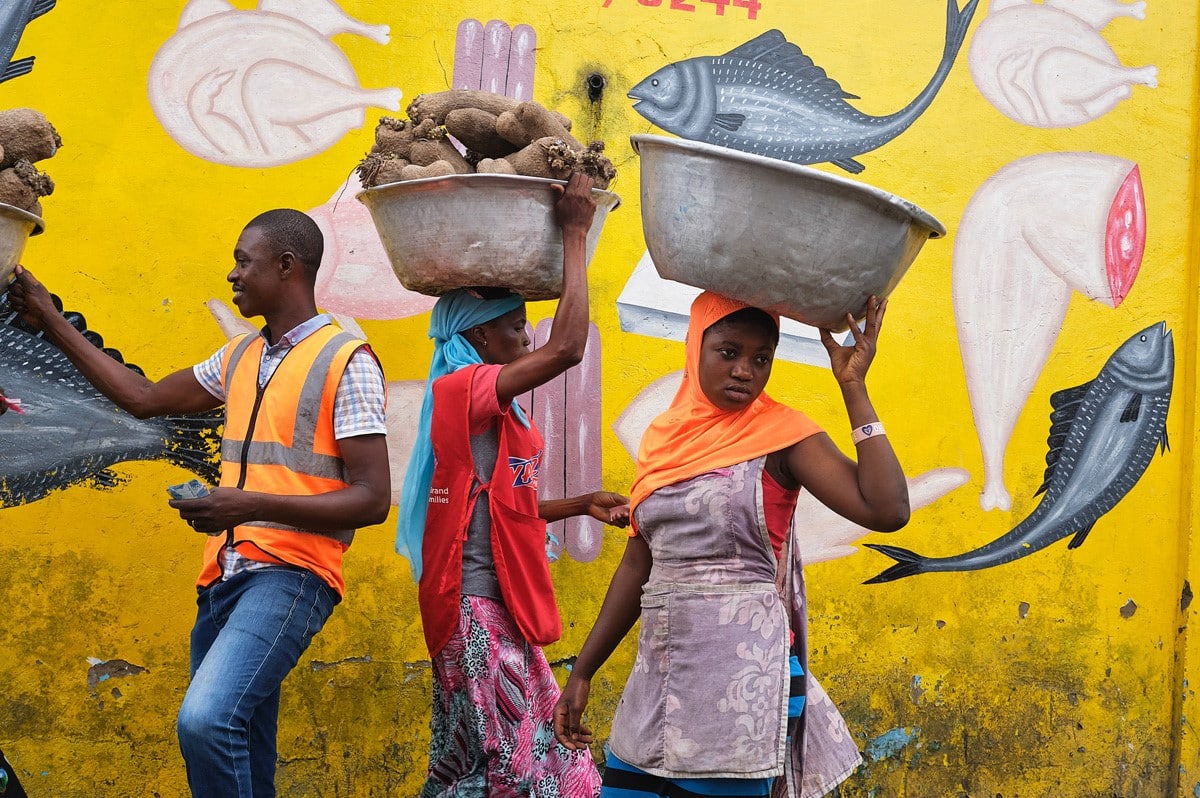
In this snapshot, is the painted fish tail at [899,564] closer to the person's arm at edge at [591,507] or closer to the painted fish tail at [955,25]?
the person's arm at edge at [591,507]

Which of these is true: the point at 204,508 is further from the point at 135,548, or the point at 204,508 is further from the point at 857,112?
the point at 857,112

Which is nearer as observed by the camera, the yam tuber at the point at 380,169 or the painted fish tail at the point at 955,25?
the yam tuber at the point at 380,169

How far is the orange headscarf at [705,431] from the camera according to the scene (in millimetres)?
2701

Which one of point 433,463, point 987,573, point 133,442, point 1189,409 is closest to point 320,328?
point 433,463

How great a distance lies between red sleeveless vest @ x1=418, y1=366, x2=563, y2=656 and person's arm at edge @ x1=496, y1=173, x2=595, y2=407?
10.3 inches

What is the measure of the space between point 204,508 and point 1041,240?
3.27 meters

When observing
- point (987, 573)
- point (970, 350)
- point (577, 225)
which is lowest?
point (987, 573)

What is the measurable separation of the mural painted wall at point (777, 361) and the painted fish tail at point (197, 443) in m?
0.02

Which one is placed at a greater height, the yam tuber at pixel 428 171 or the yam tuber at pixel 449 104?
the yam tuber at pixel 449 104

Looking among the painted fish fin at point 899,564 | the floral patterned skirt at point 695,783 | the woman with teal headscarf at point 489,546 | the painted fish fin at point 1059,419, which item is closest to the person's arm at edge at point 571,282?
the woman with teal headscarf at point 489,546

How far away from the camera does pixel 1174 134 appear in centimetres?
468

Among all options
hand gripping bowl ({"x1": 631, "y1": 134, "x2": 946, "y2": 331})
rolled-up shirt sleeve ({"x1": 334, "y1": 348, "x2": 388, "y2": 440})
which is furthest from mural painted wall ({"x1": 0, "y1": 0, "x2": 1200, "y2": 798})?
hand gripping bowl ({"x1": 631, "y1": 134, "x2": 946, "y2": 331})

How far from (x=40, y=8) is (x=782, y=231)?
112 inches

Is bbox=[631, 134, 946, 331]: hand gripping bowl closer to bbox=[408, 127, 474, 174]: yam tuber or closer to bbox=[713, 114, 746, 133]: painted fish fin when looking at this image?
bbox=[408, 127, 474, 174]: yam tuber
